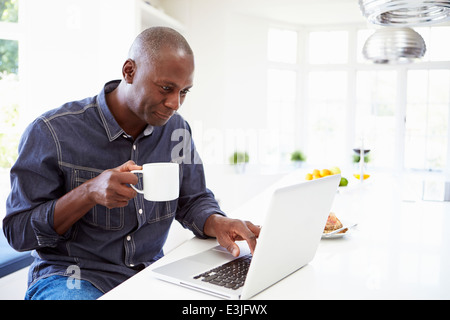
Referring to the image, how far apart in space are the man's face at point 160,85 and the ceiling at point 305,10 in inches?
150

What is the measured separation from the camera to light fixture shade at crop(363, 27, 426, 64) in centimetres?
271

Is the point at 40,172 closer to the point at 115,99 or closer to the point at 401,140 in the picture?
the point at 115,99

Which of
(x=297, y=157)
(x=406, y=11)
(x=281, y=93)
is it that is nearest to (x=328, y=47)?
(x=281, y=93)

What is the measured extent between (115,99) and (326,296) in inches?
37.8

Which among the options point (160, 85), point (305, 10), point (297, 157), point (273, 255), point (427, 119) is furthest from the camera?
point (297, 157)

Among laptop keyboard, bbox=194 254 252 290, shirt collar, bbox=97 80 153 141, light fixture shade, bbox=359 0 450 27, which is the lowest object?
laptop keyboard, bbox=194 254 252 290

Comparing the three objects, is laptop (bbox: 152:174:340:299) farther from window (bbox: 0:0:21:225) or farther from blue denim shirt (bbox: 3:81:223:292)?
window (bbox: 0:0:21:225)

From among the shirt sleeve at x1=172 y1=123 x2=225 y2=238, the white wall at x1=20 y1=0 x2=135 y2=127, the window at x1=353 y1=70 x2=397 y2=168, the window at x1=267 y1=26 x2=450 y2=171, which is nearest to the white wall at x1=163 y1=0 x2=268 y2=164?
the window at x1=267 y1=26 x2=450 y2=171

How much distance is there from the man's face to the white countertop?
442mm

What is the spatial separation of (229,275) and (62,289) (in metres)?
0.50

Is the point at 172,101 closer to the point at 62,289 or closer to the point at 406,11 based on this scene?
the point at 62,289

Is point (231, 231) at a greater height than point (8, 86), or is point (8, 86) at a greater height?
point (8, 86)

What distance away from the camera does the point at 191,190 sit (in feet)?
5.32

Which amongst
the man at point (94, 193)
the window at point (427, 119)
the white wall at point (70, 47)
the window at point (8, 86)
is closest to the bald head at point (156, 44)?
the man at point (94, 193)
